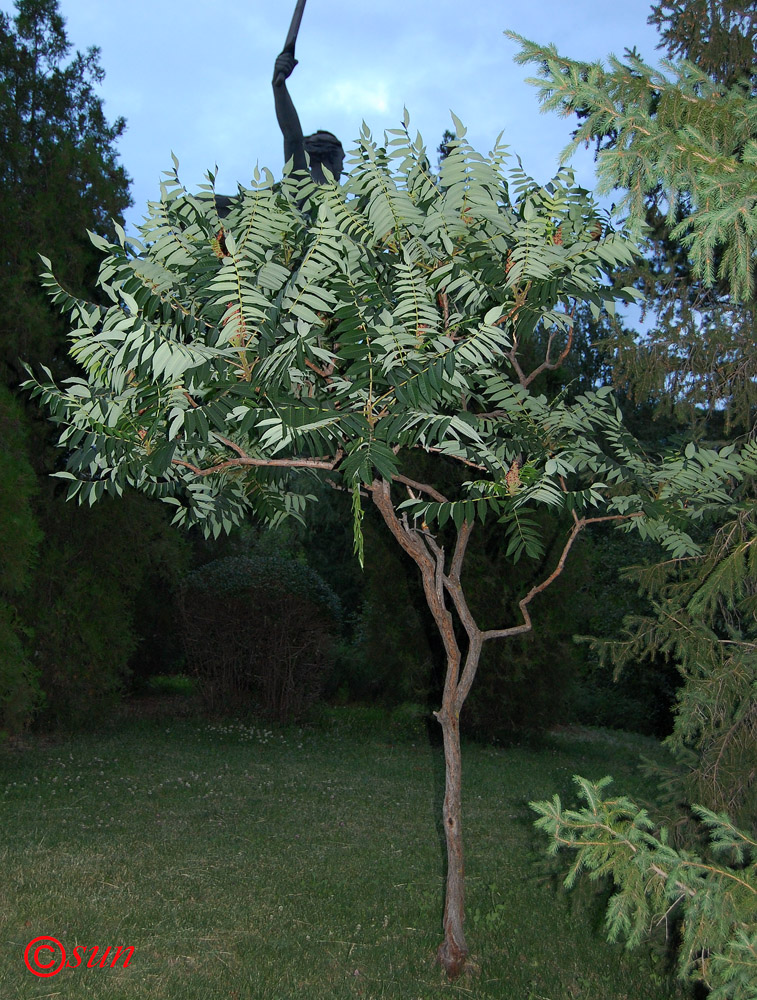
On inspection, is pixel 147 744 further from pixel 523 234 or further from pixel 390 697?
pixel 523 234

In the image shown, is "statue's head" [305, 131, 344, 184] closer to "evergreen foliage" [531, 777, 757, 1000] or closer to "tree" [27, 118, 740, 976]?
"tree" [27, 118, 740, 976]

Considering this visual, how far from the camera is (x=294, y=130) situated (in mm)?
9930

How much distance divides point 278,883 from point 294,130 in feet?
28.0

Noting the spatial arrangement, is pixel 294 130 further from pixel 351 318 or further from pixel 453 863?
pixel 453 863

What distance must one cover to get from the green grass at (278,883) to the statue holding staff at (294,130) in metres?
6.90

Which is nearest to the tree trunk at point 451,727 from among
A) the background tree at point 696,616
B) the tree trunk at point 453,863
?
the tree trunk at point 453,863

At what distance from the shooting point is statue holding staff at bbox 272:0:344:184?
971 cm

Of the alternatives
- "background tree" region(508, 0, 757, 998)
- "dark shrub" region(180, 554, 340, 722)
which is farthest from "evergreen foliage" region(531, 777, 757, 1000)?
"dark shrub" region(180, 554, 340, 722)

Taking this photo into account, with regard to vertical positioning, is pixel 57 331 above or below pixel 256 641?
above

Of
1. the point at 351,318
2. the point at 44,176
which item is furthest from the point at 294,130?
the point at 351,318

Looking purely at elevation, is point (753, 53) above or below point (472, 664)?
above

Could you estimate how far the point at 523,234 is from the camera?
2.81 meters

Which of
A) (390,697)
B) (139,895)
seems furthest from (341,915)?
(390,697)

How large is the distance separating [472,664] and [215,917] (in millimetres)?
1974
